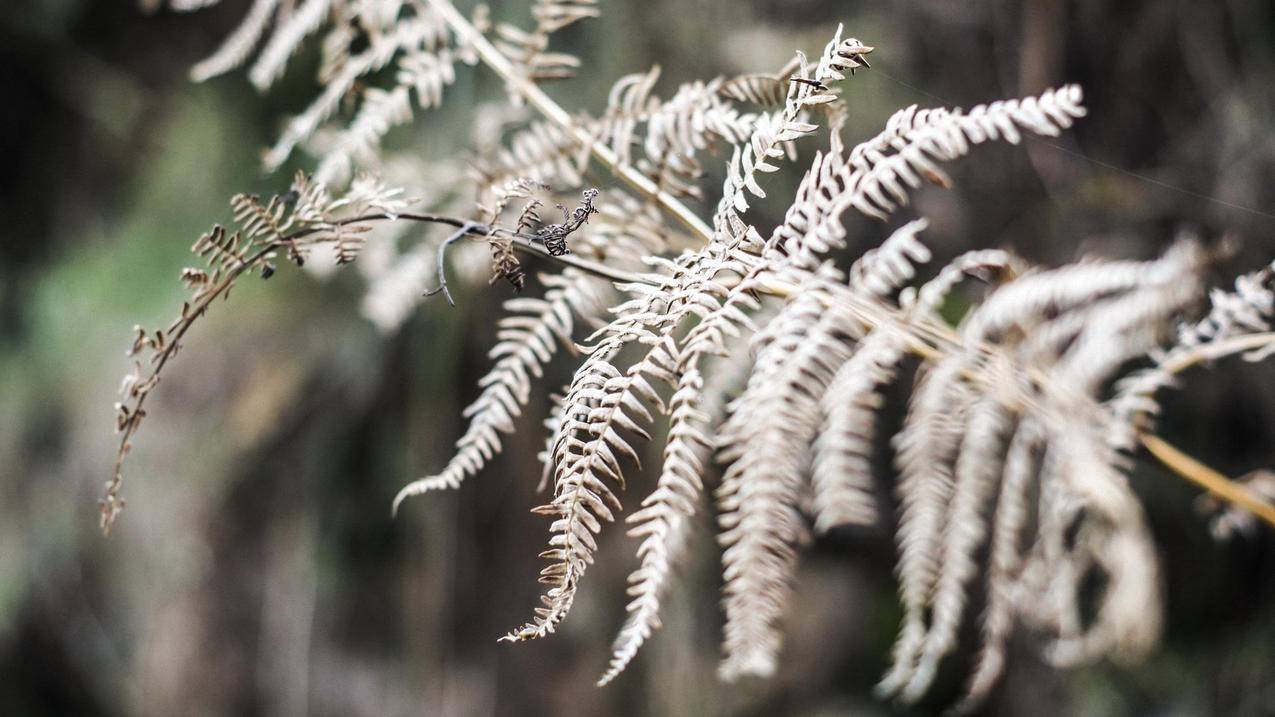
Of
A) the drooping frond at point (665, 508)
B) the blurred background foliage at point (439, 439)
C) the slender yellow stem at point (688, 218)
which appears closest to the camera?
the drooping frond at point (665, 508)

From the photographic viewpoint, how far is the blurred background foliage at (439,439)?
1210 mm

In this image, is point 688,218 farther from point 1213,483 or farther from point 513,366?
point 1213,483

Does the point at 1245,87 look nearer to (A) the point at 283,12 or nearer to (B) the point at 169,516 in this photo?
(A) the point at 283,12

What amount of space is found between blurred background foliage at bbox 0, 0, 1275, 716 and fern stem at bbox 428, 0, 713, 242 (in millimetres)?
442

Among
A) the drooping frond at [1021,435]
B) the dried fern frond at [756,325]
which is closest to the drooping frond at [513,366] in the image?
the dried fern frond at [756,325]

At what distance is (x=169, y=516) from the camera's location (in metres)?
1.29

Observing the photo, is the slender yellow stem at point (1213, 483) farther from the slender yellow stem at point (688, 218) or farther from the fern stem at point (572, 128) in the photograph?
the fern stem at point (572, 128)

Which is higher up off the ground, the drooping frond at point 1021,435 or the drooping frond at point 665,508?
the drooping frond at point 1021,435

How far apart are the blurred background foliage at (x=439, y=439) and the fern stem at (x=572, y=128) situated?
0.44 m

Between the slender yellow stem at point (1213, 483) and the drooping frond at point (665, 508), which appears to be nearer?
the drooping frond at point (665, 508)

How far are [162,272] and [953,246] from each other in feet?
4.28

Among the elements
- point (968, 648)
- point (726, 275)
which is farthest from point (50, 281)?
point (968, 648)

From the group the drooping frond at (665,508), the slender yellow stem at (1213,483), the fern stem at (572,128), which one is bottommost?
the drooping frond at (665,508)

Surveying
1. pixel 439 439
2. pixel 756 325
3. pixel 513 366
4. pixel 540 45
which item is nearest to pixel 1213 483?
pixel 756 325
